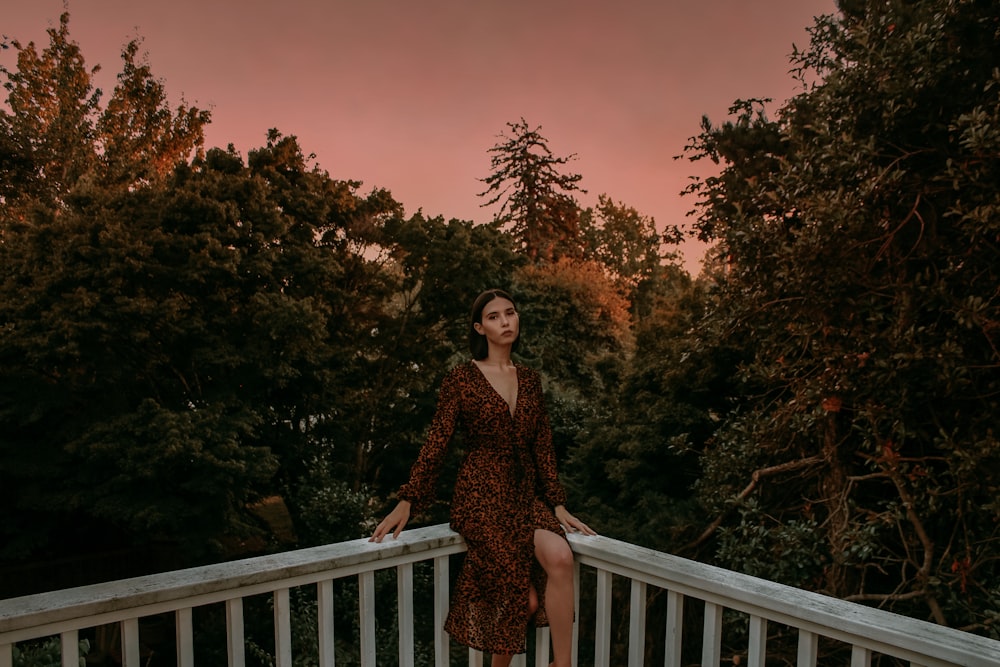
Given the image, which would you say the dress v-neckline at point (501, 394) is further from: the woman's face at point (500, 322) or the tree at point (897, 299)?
the tree at point (897, 299)

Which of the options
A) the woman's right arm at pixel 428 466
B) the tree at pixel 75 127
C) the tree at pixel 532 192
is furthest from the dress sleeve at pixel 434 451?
the tree at pixel 532 192

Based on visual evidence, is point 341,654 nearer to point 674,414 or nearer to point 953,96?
point 674,414

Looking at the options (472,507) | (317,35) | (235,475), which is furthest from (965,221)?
(235,475)

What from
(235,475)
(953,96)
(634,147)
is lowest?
(235,475)

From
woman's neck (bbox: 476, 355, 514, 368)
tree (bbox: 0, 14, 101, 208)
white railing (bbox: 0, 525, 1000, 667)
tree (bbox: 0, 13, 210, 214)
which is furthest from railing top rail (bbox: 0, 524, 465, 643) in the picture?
tree (bbox: 0, 14, 101, 208)

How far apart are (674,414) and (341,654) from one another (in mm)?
4527

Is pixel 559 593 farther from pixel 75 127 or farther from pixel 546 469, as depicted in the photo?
pixel 75 127

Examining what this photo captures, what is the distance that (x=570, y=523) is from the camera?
185cm

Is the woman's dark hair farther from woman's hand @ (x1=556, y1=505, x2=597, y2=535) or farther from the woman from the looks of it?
woman's hand @ (x1=556, y1=505, x2=597, y2=535)

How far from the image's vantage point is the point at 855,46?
331cm

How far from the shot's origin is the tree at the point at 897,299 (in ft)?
8.45

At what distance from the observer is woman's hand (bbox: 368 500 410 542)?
1.67 meters

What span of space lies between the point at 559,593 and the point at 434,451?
525 millimetres

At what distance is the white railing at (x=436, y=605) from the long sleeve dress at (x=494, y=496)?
10cm
